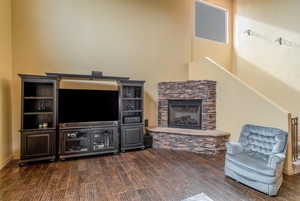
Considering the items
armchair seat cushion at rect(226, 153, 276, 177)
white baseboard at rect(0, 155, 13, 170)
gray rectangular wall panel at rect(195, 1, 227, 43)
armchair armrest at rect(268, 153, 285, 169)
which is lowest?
white baseboard at rect(0, 155, 13, 170)

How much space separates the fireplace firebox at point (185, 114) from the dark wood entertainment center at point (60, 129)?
111 cm

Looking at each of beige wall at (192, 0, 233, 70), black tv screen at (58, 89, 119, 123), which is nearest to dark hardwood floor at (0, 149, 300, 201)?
black tv screen at (58, 89, 119, 123)

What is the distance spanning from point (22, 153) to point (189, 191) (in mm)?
3486

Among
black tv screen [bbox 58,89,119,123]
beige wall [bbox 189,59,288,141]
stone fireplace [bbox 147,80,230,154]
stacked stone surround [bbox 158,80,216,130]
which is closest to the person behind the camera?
beige wall [bbox 189,59,288,141]

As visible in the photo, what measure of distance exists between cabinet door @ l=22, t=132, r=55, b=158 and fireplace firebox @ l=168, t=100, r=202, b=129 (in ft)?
10.9

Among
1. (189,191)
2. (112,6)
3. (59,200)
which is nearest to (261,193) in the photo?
(189,191)

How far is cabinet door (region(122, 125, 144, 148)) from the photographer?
15.7 ft

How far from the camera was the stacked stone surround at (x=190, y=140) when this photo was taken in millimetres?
4652

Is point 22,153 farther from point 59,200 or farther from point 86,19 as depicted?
point 86,19

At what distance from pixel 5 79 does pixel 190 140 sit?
4647mm

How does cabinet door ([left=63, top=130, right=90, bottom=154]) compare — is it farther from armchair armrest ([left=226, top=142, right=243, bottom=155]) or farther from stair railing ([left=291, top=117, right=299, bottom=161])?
stair railing ([left=291, top=117, right=299, bottom=161])

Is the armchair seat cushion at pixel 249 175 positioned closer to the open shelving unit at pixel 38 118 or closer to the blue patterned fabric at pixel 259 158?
the blue patterned fabric at pixel 259 158

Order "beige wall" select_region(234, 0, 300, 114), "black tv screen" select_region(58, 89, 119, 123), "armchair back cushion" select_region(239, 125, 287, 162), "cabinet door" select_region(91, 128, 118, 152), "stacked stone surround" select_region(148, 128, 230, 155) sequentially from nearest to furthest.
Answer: "armchair back cushion" select_region(239, 125, 287, 162)
"black tv screen" select_region(58, 89, 119, 123)
"cabinet door" select_region(91, 128, 118, 152)
"stacked stone surround" select_region(148, 128, 230, 155)
"beige wall" select_region(234, 0, 300, 114)

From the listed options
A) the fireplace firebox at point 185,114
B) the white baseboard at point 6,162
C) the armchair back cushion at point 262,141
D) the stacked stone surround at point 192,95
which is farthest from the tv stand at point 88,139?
the armchair back cushion at point 262,141
